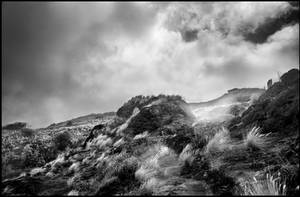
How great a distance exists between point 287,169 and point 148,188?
3.49 metres

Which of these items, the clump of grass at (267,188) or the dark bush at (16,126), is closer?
the clump of grass at (267,188)

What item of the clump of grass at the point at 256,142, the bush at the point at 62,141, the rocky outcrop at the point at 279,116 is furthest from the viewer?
the bush at the point at 62,141

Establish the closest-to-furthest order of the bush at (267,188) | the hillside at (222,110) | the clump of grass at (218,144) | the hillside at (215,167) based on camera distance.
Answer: the bush at (267,188) → the hillside at (215,167) → the clump of grass at (218,144) → the hillside at (222,110)

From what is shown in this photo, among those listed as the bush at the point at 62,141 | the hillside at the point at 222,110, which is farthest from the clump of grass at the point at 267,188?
the bush at the point at 62,141

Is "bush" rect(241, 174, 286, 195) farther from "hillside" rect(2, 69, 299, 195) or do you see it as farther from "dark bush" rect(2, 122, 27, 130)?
"dark bush" rect(2, 122, 27, 130)

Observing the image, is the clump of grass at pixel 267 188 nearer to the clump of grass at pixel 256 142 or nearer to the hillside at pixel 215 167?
the hillside at pixel 215 167

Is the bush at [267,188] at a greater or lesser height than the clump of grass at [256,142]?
lesser

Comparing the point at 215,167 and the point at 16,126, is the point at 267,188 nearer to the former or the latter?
the point at 215,167

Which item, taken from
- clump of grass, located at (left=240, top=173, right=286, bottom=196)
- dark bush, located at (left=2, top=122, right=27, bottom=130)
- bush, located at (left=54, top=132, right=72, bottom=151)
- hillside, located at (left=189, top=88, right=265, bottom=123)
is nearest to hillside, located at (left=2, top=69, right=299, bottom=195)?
clump of grass, located at (left=240, top=173, right=286, bottom=196)

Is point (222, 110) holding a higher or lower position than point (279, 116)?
higher

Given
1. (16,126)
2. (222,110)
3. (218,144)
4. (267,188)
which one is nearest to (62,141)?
(222,110)

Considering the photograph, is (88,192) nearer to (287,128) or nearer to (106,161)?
(106,161)

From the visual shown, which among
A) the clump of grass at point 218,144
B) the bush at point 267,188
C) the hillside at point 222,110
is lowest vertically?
the bush at point 267,188

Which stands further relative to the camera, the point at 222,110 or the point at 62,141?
the point at 62,141
